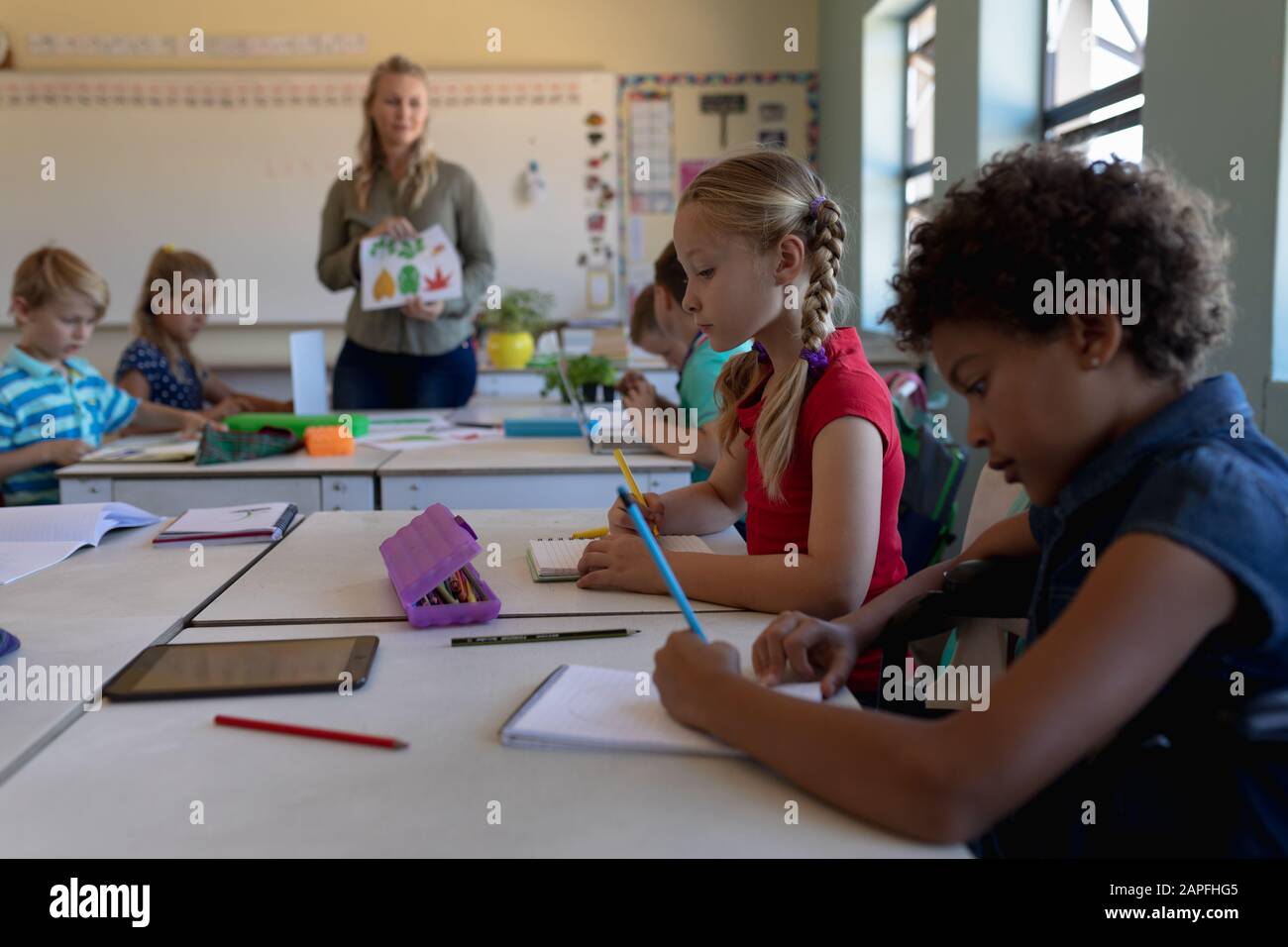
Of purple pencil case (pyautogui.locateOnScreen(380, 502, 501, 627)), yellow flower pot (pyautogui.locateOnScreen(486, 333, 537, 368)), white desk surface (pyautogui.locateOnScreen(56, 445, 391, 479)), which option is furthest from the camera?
yellow flower pot (pyautogui.locateOnScreen(486, 333, 537, 368))

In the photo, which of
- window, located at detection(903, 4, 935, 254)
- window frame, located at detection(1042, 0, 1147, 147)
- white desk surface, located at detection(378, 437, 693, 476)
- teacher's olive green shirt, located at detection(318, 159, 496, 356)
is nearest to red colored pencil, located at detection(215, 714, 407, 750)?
white desk surface, located at detection(378, 437, 693, 476)

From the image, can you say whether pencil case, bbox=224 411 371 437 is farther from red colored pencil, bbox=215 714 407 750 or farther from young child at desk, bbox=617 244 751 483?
red colored pencil, bbox=215 714 407 750

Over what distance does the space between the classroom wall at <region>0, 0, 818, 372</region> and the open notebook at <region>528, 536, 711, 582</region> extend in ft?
15.3

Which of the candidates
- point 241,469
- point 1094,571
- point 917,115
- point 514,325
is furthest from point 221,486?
point 917,115

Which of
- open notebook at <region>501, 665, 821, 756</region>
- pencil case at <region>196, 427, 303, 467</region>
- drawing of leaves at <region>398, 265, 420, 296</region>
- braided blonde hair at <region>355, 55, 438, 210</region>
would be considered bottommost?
open notebook at <region>501, 665, 821, 756</region>

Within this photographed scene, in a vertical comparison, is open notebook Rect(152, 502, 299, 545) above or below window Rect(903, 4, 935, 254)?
below

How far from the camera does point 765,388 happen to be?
1513mm

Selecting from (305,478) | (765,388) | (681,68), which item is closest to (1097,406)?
(765,388)

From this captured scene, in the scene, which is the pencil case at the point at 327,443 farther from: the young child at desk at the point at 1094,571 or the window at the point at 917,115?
the window at the point at 917,115

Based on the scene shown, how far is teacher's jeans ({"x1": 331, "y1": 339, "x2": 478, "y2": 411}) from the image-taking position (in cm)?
350

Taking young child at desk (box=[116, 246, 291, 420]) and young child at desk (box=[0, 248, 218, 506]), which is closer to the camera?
young child at desk (box=[0, 248, 218, 506])

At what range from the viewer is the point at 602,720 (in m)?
0.89

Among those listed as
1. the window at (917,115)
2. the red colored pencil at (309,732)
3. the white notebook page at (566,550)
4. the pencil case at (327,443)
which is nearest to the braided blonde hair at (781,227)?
the white notebook page at (566,550)
